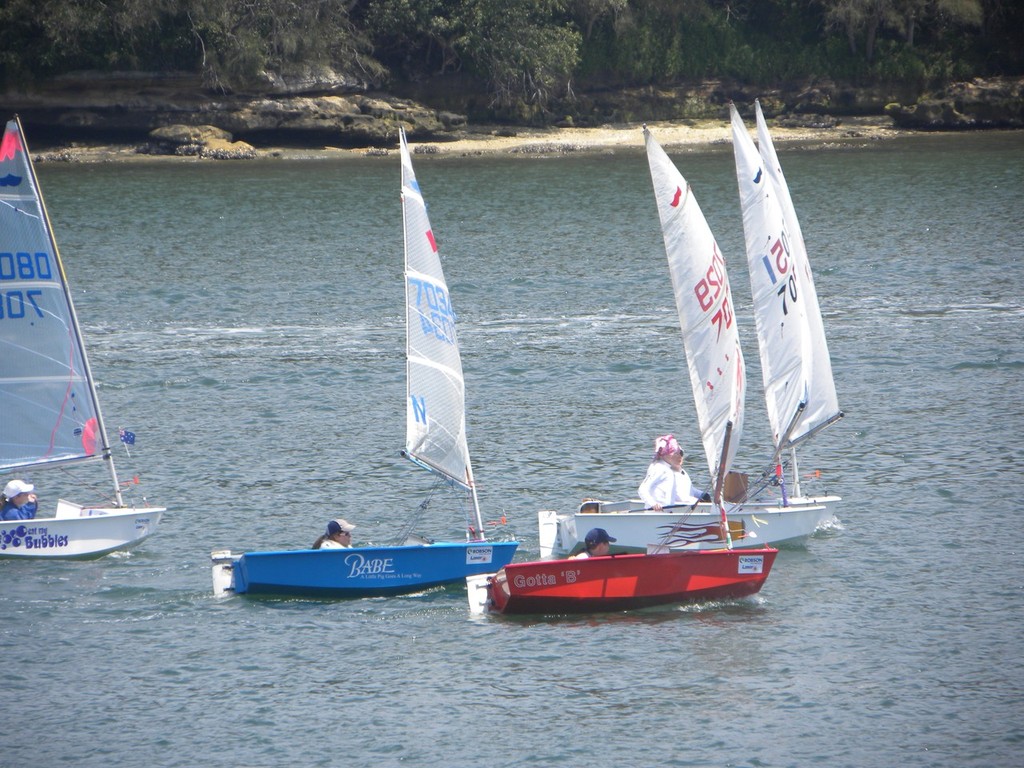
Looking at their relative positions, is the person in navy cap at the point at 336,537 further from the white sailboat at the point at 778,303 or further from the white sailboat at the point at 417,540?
the white sailboat at the point at 778,303

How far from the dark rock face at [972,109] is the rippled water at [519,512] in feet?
109

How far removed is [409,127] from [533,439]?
5778cm

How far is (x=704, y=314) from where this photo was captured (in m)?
19.9

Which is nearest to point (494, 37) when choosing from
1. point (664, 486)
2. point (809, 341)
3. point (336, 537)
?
point (809, 341)

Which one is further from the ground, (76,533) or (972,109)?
(972,109)

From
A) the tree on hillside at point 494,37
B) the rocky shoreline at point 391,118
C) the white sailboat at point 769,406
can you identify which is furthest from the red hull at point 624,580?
the tree on hillside at point 494,37

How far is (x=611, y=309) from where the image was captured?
3953cm

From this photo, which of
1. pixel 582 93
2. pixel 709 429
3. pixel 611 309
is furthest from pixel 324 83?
pixel 709 429

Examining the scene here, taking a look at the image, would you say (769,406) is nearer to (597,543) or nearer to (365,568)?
(597,543)

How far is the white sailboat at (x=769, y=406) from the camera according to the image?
1986 cm

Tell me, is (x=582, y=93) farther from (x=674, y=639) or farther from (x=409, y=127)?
(x=674, y=639)

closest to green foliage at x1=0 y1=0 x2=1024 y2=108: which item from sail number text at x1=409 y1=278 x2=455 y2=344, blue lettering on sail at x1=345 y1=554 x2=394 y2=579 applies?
sail number text at x1=409 y1=278 x2=455 y2=344

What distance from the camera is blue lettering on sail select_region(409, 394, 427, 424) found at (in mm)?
19625

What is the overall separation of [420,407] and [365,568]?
2490mm
